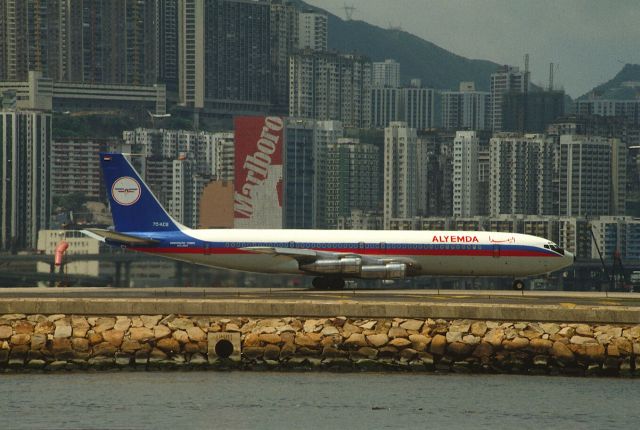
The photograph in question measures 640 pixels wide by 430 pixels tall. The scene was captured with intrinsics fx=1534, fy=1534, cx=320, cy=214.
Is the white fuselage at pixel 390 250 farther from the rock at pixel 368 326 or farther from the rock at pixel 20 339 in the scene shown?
the rock at pixel 20 339

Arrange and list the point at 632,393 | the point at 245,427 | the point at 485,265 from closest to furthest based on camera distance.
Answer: the point at 245,427 < the point at 632,393 < the point at 485,265

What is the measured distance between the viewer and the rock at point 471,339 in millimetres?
59844

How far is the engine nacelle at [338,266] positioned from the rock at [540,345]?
31311mm

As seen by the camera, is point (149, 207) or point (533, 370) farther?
point (149, 207)

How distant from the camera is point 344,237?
92.2 meters

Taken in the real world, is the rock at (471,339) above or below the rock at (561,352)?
above

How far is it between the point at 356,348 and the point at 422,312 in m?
2.95

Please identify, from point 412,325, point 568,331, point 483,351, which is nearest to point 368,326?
point 412,325

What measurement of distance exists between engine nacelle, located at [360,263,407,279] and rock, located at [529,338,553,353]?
100 feet

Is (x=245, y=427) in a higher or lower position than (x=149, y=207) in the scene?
lower

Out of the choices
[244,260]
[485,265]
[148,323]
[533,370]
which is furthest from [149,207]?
→ [533,370]

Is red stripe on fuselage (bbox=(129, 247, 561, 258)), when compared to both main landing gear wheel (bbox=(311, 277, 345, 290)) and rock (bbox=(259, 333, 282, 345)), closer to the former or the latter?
main landing gear wheel (bbox=(311, 277, 345, 290))

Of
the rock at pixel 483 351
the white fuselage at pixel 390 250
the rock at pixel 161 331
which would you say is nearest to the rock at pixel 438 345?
the rock at pixel 483 351

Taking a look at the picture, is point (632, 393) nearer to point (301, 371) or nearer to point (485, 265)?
point (301, 371)
